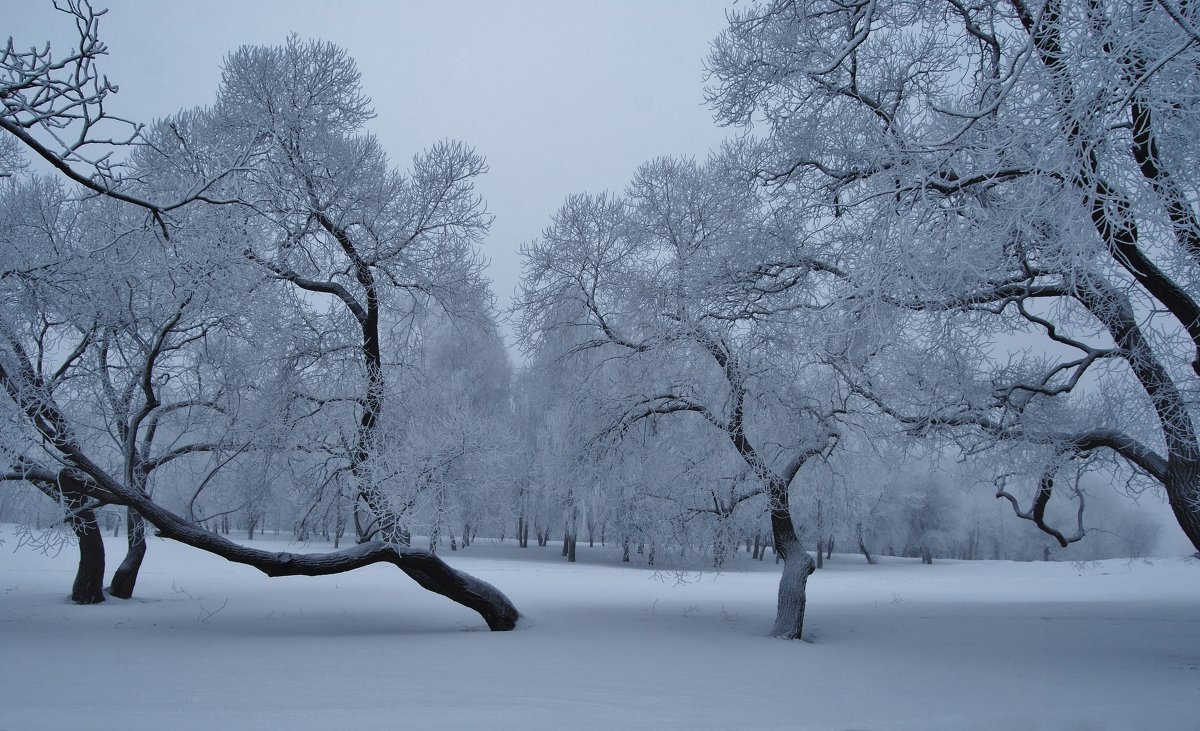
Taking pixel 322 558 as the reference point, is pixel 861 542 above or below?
below

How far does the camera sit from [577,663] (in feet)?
22.3

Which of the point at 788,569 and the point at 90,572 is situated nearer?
the point at 788,569

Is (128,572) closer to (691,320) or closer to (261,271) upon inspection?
(261,271)

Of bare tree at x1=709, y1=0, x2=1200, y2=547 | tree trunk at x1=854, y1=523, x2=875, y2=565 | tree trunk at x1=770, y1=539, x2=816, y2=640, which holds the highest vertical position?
bare tree at x1=709, y1=0, x2=1200, y2=547

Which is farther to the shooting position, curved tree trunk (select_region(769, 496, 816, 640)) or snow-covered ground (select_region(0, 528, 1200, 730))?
curved tree trunk (select_region(769, 496, 816, 640))

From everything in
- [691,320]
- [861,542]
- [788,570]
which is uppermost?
[691,320]

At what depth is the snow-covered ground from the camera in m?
4.64

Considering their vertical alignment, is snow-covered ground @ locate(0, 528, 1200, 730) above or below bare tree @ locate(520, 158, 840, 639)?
below

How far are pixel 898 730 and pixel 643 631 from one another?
17.1ft

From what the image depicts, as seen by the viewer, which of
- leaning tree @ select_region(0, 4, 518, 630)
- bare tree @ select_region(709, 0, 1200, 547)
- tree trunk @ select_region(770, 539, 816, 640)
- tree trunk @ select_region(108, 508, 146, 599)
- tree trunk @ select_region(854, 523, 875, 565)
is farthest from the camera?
tree trunk @ select_region(854, 523, 875, 565)

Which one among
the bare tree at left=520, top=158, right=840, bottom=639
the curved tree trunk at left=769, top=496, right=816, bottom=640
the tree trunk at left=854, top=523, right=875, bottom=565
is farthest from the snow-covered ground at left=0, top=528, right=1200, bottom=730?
the tree trunk at left=854, top=523, right=875, bottom=565

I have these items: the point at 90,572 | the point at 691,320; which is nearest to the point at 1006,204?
the point at 691,320

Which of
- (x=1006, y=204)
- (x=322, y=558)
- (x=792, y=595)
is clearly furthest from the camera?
(x=792, y=595)

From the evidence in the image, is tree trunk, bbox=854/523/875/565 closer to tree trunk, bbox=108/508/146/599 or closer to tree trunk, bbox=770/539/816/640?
tree trunk, bbox=770/539/816/640
